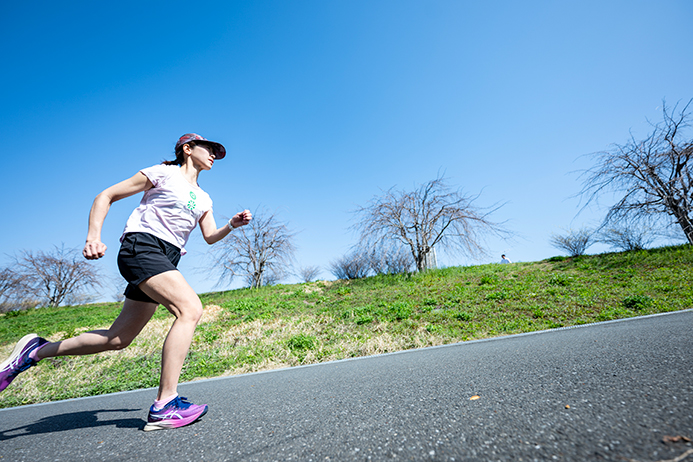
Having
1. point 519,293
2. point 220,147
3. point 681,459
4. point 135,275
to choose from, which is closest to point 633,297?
point 519,293

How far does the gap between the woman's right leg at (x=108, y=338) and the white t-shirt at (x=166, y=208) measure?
53 centimetres

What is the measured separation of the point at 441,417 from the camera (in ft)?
5.24

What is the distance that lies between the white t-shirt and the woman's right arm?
71 mm

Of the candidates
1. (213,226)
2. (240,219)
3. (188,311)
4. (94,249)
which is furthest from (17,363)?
(240,219)

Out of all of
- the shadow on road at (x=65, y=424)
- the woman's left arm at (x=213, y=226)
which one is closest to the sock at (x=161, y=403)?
the shadow on road at (x=65, y=424)

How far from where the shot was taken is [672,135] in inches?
450

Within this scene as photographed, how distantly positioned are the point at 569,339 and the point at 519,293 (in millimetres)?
4304

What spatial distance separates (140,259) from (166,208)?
17.5 inches

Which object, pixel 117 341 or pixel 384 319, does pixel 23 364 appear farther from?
pixel 384 319

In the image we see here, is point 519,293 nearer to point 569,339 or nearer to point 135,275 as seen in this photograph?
point 569,339

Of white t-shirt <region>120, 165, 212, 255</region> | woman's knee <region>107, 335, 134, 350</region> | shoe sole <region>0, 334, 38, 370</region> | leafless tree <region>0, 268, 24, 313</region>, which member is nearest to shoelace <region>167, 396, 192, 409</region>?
woman's knee <region>107, 335, 134, 350</region>

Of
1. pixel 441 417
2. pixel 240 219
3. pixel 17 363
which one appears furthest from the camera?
pixel 240 219

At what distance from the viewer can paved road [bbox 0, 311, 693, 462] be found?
1.19 m

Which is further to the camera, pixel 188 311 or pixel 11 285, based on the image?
pixel 11 285
